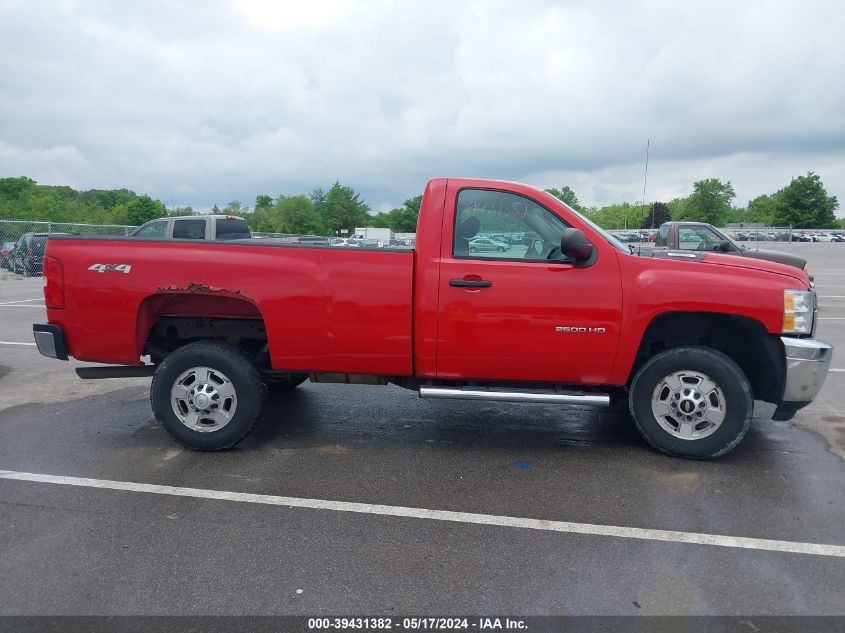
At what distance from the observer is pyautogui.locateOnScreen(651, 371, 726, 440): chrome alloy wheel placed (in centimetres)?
465

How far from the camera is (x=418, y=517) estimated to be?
3.86m

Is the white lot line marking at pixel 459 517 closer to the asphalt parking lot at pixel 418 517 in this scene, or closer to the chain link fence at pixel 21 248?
the asphalt parking lot at pixel 418 517

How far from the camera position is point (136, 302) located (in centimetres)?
482

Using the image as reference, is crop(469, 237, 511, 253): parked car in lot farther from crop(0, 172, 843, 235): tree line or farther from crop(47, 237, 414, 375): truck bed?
crop(0, 172, 843, 235): tree line

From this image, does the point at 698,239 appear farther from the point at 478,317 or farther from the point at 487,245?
the point at 478,317

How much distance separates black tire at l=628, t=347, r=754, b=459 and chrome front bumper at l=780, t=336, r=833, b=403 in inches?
11.5

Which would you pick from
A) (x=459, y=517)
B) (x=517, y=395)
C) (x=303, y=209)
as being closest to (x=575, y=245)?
(x=517, y=395)

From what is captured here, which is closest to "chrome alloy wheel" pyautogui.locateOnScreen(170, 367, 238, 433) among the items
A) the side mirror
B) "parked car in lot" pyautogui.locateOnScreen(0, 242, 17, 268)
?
the side mirror

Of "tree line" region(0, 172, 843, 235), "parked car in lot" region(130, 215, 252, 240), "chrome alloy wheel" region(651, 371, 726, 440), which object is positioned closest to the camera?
"chrome alloy wheel" region(651, 371, 726, 440)

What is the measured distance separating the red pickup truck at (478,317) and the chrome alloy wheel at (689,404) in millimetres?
10

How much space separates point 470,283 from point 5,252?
2526 cm

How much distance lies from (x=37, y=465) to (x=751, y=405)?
5198 mm

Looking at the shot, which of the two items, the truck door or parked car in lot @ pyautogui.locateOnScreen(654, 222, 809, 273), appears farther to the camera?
parked car in lot @ pyautogui.locateOnScreen(654, 222, 809, 273)

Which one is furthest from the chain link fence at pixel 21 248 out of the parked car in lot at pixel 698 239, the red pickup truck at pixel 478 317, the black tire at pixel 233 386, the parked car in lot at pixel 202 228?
the black tire at pixel 233 386
